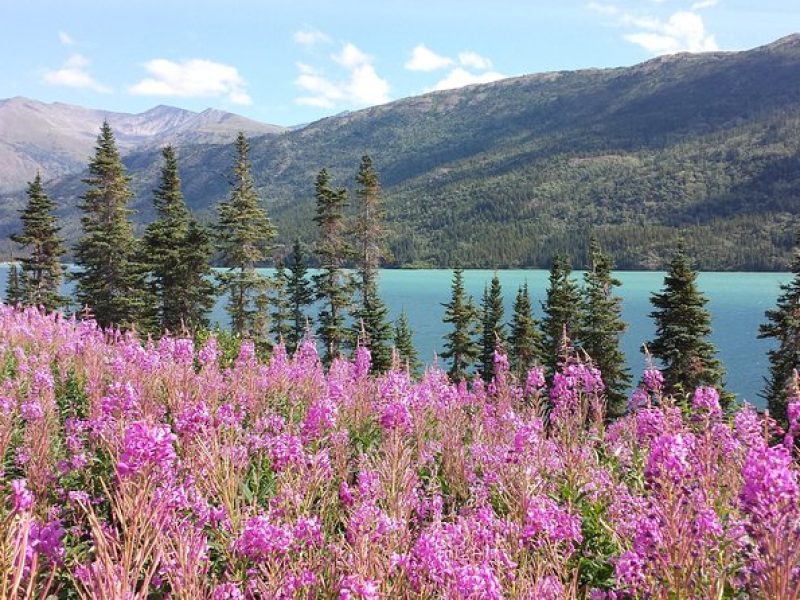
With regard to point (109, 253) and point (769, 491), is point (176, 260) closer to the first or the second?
point (109, 253)

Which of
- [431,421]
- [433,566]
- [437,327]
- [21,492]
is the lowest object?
[437,327]

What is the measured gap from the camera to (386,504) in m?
3.93

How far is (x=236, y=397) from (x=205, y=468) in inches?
136

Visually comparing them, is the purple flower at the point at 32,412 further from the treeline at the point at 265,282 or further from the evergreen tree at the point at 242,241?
the evergreen tree at the point at 242,241

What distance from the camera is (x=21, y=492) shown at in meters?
2.69

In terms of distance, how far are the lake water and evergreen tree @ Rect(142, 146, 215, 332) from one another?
69.0 feet

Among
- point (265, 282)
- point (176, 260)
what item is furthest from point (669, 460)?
point (176, 260)

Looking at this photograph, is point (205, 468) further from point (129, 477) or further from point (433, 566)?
point (433, 566)

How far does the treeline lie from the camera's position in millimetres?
29781

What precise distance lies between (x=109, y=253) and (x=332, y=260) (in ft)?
44.0

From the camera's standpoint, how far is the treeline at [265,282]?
97.7ft

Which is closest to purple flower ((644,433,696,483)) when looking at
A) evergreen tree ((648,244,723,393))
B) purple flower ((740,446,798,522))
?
purple flower ((740,446,798,522))

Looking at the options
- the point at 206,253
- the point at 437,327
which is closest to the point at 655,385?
the point at 206,253

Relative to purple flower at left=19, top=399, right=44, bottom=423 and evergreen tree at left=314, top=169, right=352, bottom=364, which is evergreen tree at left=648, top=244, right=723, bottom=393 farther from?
purple flower at left=19, top=399, right=44, bottom=423
